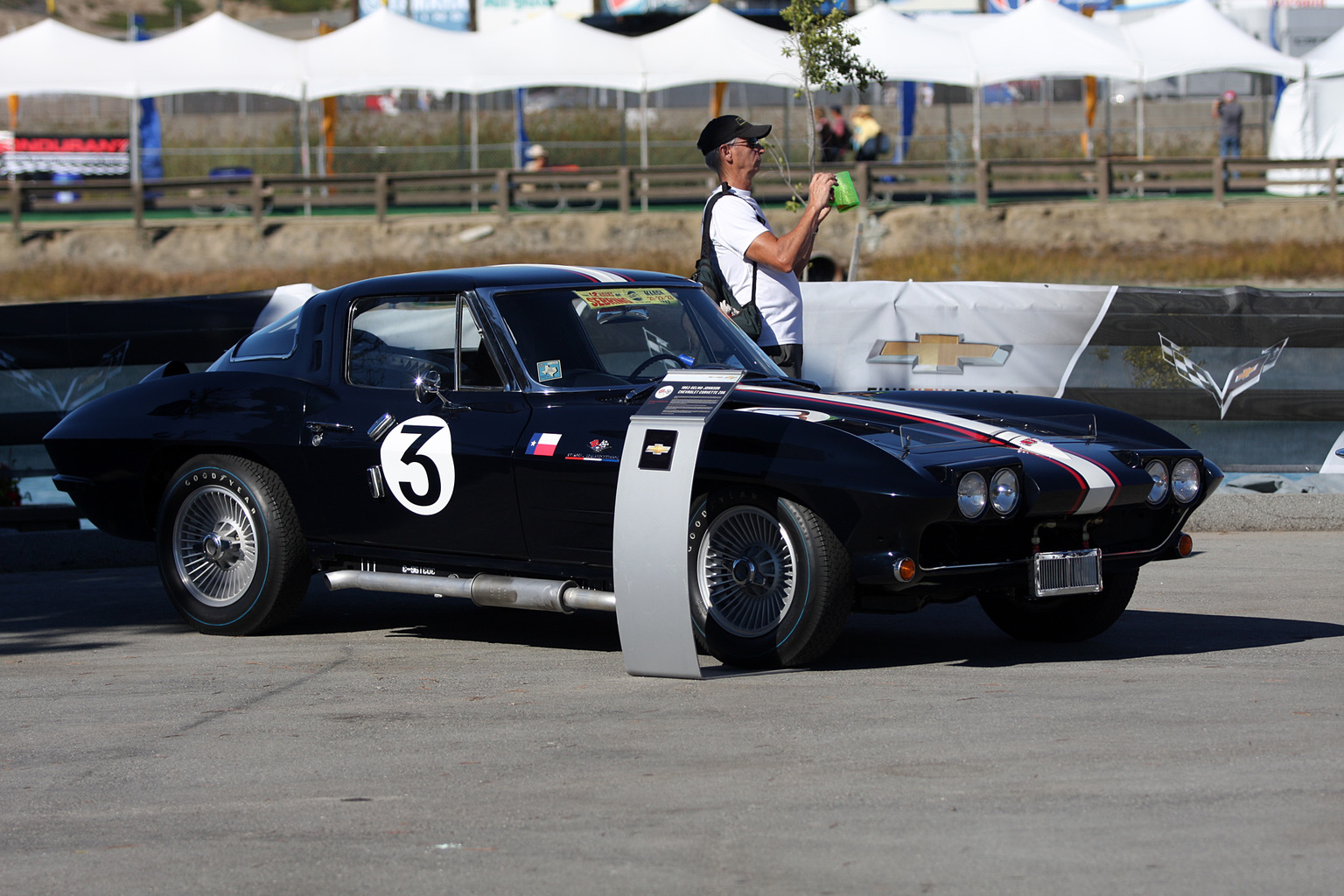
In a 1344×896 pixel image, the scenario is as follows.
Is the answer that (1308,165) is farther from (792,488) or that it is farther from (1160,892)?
(1160,892)

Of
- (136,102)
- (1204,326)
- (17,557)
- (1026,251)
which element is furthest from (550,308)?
(136,102)

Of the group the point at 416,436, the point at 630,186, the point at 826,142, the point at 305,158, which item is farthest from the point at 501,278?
the point at 305,158

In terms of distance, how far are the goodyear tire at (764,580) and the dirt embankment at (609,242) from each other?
20.0m

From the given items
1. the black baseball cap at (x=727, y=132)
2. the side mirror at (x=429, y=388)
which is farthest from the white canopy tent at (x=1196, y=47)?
the side mirror at (x=429, y=388)

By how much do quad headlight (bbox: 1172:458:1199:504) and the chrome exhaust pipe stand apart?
210 centimetres

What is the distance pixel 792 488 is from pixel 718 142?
2732 mm

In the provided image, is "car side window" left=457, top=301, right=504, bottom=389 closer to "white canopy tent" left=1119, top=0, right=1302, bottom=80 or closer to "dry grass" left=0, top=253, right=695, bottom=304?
"dry grass" left=0, top=253, right=695, bottom=304

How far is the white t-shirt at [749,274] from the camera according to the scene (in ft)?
24.2

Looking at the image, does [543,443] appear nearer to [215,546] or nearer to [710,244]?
[215,546]

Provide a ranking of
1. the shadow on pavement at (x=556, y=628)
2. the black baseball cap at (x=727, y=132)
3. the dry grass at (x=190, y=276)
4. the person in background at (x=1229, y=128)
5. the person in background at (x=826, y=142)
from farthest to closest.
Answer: the person in background at (x=1229, y=128) → the dry grass at (x=190, y=276) → the person in background at (x=826, y=142) → the black baseball cap at (x=727, y=132) → the shadow on pavement at (x=556, y=628)

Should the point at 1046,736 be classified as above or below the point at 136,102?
below

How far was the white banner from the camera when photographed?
32.2ft

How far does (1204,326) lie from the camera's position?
31.8 ft

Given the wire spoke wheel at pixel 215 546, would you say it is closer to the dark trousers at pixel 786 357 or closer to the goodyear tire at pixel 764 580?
the goodyear tire at pixel 764 580
